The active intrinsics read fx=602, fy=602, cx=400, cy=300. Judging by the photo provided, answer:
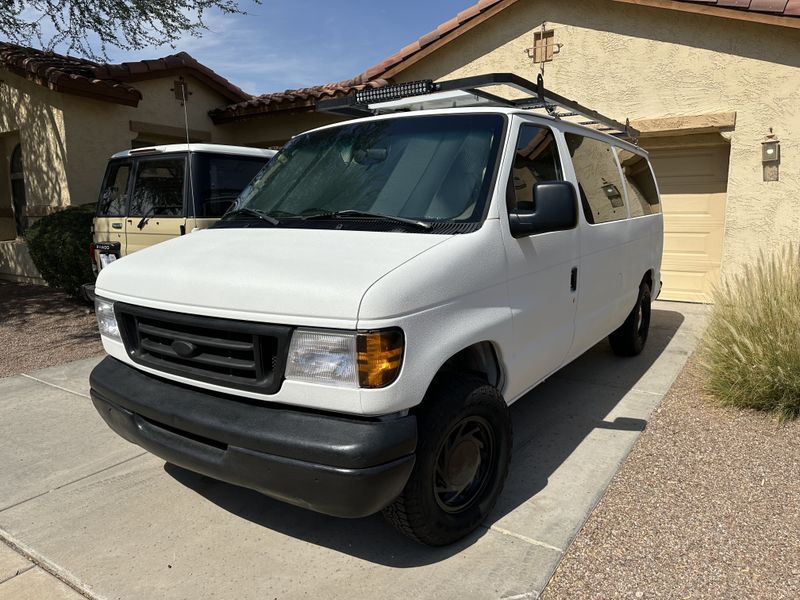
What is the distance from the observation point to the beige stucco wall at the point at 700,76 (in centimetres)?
769

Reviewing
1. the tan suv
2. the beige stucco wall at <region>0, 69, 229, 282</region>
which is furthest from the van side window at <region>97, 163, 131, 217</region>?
the beige stucco wall at <region>0, 69, 229, 282</region>

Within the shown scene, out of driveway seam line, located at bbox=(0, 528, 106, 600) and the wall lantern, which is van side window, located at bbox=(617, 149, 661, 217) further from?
driveway seam line, located at bbox=(0, 528, 106, 600)

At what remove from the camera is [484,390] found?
2.85 m

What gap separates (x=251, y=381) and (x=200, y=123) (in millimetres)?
11312

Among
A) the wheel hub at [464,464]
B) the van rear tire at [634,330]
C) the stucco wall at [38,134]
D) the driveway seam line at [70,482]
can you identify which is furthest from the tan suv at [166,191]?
the wheel hub at [464,464]

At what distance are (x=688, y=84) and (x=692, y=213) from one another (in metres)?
1.81

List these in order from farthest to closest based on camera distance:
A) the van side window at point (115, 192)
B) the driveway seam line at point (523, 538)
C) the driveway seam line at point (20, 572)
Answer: the van side window at point (115, 192) < the driveway seam line at point (523, 538) < the driveway seam line at point (20, 572)

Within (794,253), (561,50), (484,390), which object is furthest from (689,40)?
(484,390)

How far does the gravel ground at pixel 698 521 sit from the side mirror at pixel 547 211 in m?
1.52

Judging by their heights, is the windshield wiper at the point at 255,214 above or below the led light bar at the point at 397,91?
below

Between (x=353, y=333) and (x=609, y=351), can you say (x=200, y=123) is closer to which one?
(x=609, y=351)

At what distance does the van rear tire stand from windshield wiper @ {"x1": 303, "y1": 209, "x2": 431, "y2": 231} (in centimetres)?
341

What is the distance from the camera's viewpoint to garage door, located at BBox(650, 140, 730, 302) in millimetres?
8570

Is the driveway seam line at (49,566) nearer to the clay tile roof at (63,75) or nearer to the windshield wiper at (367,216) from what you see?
the windshield wiper at (367,216)
